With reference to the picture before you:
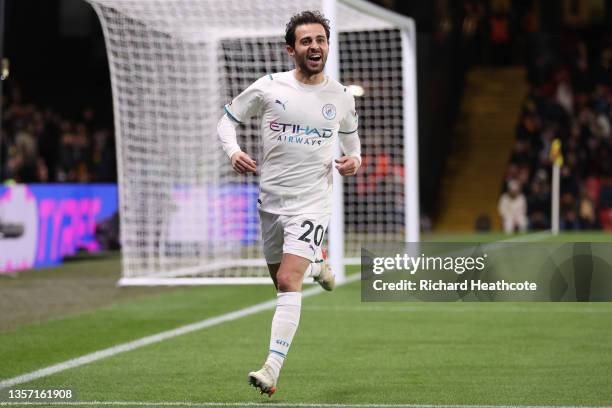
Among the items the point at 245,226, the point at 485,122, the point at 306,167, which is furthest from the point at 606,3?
the point at 306,167

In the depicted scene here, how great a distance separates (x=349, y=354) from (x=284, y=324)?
222cm

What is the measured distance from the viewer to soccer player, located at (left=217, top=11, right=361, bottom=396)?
6.62 metres

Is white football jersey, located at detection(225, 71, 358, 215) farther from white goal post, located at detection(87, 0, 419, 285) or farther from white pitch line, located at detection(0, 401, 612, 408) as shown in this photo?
white goal post, located at detection(87, 0, 419, 285)

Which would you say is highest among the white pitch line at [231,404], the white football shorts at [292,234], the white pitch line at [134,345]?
the white football shorts at [292,234]

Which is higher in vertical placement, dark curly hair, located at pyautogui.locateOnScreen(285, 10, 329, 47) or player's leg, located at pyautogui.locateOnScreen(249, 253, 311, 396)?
dark curly hair, located at pyautogui.locateOnScreen(285, 10, 329, 47)

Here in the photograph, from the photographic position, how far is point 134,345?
9.16 metres

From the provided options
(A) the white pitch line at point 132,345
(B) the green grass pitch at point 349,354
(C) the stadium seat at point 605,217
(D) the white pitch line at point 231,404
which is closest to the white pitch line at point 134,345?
(A) the white pitch line at point 132,345

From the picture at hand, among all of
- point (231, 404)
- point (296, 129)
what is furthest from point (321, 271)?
point (231, 404)

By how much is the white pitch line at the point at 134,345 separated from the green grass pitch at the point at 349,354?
111mm

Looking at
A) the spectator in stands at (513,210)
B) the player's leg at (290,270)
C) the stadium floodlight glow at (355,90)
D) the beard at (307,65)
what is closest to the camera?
the player's leg at (290,270)

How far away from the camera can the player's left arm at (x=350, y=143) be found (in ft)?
22.5

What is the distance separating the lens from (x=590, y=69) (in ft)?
125

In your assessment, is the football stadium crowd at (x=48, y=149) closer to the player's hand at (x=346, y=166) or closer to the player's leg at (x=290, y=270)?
the player's hand at (x=346, y=166)

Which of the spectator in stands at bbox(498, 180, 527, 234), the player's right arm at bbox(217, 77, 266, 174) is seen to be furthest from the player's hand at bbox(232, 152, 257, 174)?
the spectator in stands at bbox(498, 180, 527, 234)
